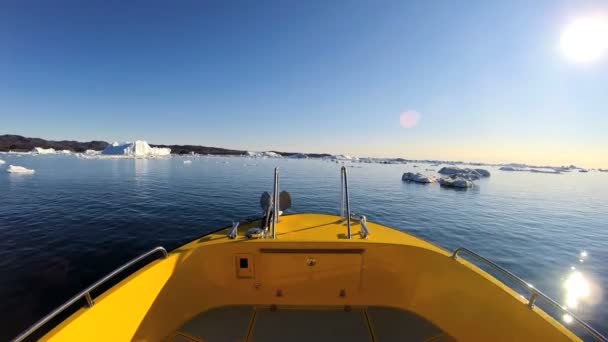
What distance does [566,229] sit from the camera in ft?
44.2

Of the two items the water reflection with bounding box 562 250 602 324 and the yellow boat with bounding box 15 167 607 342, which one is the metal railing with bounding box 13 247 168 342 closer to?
the yellow boat with bounding box 15 167 607 342

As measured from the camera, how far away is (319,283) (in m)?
4.07

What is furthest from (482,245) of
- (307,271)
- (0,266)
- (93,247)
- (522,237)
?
(0,266)

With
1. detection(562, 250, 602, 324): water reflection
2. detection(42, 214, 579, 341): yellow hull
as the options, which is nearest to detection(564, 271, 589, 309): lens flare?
detection(562, 250, 602, 324): water reflection

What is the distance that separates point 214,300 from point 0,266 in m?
6.99

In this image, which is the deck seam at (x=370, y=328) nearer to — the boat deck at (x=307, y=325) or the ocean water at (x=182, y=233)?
the boat deck at (x=307, y=325)

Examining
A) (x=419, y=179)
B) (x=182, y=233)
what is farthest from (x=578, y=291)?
(x=419, y=179)

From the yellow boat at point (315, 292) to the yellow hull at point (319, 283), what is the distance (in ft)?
0.05

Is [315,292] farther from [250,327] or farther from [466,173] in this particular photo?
[466,173]

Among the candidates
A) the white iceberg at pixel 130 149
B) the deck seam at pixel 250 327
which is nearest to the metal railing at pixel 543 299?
the deck seam at pixel 250 327

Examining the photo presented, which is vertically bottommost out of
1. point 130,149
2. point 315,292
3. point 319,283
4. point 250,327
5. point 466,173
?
point 250,327

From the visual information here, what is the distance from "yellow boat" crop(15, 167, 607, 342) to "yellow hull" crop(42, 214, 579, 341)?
16mm

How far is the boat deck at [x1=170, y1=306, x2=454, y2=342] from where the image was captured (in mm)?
3451

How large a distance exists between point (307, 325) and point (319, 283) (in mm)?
659
